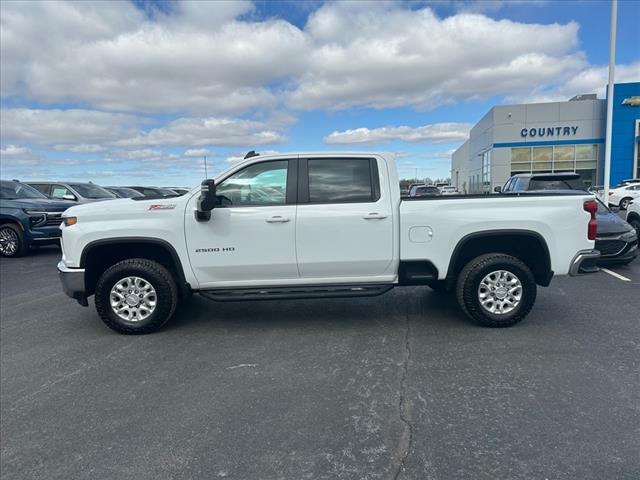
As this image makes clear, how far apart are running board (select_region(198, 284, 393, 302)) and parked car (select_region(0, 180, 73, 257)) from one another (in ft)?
27.1

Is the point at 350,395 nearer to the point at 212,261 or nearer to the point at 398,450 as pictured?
the point at 398,450

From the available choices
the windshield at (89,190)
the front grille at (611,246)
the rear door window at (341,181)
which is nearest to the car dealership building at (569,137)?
the front grille at (611,246)

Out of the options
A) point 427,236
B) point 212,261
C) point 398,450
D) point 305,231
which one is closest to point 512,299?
point 427,236

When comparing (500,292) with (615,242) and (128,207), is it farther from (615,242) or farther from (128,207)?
(615,242)

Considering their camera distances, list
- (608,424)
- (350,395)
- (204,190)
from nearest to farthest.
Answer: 1. (608,424)
2. (350,395)
3. (204,190)

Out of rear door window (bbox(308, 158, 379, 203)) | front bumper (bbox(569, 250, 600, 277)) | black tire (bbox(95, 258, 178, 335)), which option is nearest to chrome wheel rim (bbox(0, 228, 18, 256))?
black tire (bbox(95, 258, 178, 335))

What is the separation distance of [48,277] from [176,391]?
21.8 feet

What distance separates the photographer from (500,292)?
16.7ft

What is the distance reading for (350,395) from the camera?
361 centimetres

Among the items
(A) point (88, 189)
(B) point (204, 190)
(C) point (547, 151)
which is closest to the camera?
(B) point (204, 190)

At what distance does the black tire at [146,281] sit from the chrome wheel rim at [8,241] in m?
8.20

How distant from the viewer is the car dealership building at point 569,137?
28859 mm

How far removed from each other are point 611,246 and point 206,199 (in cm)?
725

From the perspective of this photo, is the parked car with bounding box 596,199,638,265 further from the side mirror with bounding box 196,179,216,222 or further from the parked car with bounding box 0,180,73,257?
the parked car with bounding box 0,180,73,257
